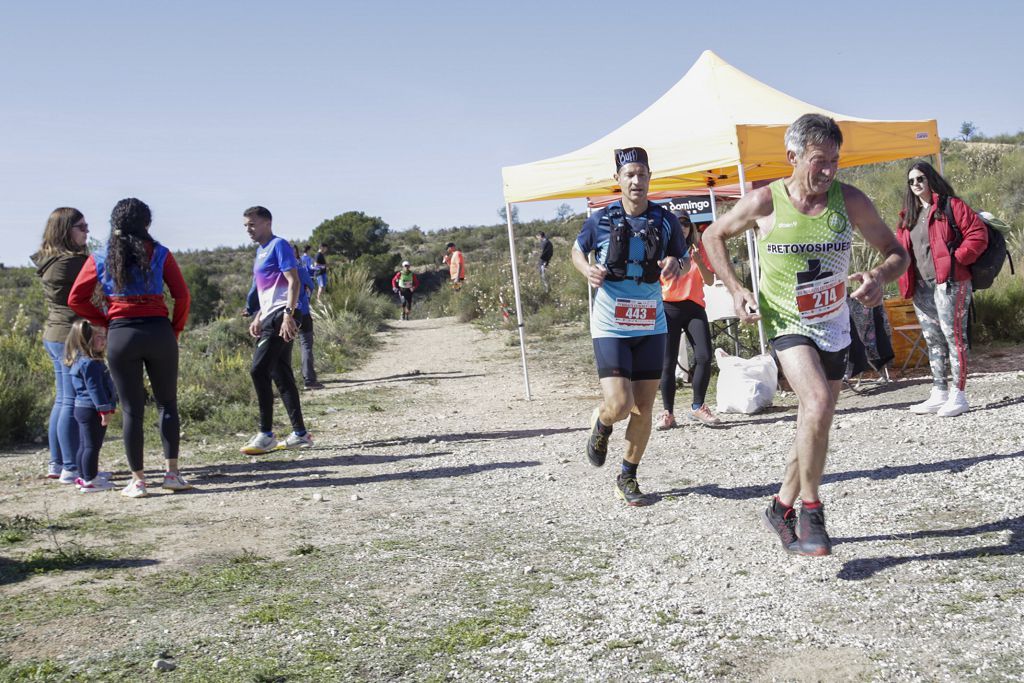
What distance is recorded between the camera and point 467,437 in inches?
354

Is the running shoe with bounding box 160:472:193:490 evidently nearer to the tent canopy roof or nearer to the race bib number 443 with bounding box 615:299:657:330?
the race bib number 443 with bounding box 615:299:657:330

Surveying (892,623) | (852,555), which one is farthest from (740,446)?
(892,623)

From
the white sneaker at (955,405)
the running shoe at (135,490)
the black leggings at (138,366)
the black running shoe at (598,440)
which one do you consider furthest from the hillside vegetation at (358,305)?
the black running shoe at (598,440)

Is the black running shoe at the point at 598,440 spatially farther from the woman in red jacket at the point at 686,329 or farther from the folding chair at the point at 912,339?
the folding chair at the point at 912,339

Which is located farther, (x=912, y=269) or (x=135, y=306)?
(x=912, y=269)

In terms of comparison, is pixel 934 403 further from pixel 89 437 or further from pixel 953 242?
pixel 89 437

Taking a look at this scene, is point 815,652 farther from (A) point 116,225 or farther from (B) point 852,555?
(A) point 116,225

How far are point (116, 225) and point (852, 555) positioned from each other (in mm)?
4728

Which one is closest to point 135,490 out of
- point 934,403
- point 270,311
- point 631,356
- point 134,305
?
point 134,305

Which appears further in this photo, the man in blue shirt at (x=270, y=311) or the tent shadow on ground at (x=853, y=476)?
the man in blue shirt at (x=270, y=311)

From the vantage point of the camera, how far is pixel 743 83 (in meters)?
11.4

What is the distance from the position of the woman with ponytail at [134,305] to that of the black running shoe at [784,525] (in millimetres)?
3862

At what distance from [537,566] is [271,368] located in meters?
3.94

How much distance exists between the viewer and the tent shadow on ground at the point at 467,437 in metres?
8.82
